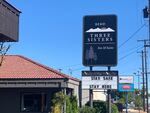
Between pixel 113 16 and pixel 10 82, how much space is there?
9.87 m

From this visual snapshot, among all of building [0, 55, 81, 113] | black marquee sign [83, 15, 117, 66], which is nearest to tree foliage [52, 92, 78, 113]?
building [0, 55, 81, 113]

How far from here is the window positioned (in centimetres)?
3991

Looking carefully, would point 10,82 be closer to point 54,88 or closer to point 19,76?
point 19,76

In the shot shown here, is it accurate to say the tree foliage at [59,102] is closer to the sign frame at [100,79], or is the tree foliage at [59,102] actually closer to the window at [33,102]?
the window at [33,102]

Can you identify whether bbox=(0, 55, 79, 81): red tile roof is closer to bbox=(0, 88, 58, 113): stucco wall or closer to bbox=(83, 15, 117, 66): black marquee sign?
bbox=(0, 88, 58, 113): stucco wall

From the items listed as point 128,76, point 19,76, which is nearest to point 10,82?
point 19,76

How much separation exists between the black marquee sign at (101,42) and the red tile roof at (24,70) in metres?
2.79

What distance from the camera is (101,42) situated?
127 feet

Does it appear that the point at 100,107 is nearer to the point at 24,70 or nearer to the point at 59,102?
the point at 24,70

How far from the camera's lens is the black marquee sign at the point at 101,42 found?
1526 inches

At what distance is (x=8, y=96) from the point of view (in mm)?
40094

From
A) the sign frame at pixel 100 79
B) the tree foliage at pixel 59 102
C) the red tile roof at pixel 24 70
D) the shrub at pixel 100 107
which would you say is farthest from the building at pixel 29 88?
the shrub at pixel 100 107

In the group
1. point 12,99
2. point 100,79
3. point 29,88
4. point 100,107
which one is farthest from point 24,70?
point 100,107

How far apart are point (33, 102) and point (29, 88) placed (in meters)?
1.22
